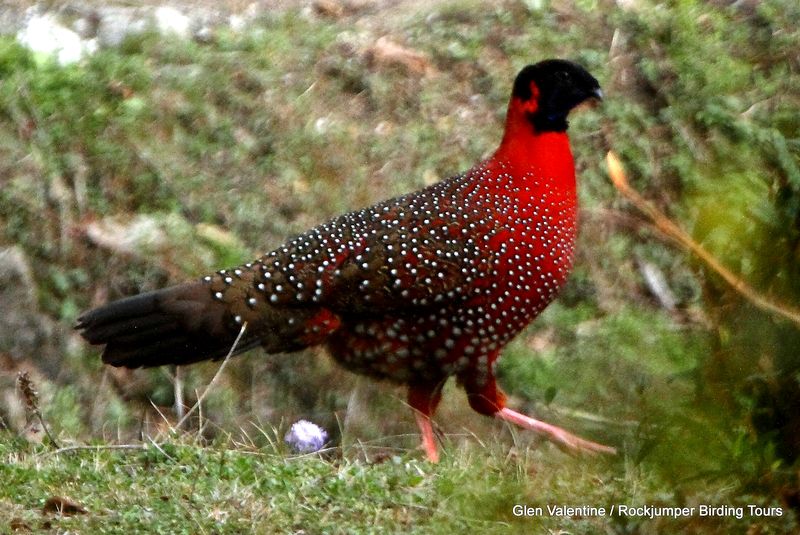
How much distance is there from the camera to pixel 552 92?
5711mm

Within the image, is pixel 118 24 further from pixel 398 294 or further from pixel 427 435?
pixel 427 435

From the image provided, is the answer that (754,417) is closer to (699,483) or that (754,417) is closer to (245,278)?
(699,483)

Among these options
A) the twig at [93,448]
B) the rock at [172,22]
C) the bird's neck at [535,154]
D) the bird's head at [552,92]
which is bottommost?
the twig at [93,448]

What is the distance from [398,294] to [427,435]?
63cm

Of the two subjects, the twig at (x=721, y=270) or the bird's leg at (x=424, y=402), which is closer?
the twig at (x=721, y=270)

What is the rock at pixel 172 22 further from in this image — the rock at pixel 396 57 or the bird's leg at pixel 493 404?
the bird's leg at pixel 493 404

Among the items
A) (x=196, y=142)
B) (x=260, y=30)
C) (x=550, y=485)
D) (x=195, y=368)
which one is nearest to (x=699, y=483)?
(x=550, y=485)

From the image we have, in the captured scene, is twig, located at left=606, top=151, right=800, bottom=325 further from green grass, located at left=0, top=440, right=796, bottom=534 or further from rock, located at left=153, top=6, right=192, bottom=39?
rock, located at left=153, top=6, right=192, bottom=39

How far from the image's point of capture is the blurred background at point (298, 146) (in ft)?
20.6

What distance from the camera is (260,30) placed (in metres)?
7.71

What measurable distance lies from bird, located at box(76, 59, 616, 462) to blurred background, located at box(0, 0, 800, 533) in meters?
0.36

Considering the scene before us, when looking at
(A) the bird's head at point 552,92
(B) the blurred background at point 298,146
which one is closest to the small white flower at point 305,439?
(B) the blurred background at point 298,146

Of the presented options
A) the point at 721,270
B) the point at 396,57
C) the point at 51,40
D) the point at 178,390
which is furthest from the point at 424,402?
the point at 721,270

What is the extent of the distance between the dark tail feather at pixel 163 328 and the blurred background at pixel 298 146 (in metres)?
0.40
